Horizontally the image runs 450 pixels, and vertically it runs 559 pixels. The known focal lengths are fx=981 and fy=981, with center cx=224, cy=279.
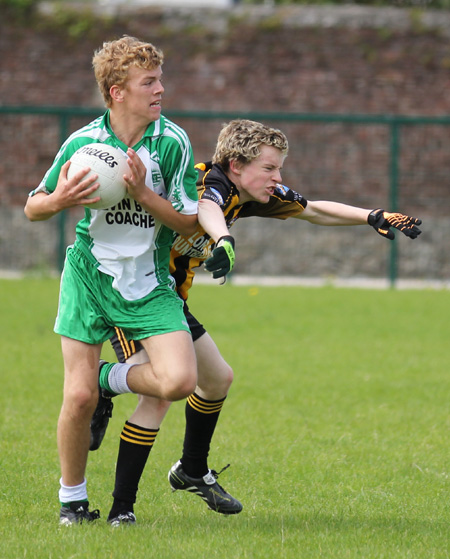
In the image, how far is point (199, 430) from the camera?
4875mm

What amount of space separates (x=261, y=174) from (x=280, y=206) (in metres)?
0.42

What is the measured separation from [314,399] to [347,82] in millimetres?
11795

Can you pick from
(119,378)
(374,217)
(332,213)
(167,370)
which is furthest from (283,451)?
(167,370)

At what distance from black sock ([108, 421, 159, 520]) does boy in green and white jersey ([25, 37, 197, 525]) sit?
0.45ft

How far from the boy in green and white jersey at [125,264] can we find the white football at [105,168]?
0.26ft

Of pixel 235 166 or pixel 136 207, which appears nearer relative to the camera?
pixel 136 207

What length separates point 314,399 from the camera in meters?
7.48

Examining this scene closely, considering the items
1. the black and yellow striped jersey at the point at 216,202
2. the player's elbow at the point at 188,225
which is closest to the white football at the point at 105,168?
the player's elbow at the point at 188,225

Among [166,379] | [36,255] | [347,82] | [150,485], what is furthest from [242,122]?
[347,82]

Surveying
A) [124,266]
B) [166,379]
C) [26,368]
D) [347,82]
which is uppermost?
[347,82]

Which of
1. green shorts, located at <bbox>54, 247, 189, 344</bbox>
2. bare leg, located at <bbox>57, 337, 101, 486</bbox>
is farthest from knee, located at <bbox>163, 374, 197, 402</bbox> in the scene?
bare leg, located at <bbox>57, 337, 101, 486</bbox>

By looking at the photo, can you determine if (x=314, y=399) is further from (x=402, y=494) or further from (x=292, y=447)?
(x=402, y=494)

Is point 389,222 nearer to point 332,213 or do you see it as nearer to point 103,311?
point 332,213

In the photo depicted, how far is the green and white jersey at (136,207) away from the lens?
4207 mm
